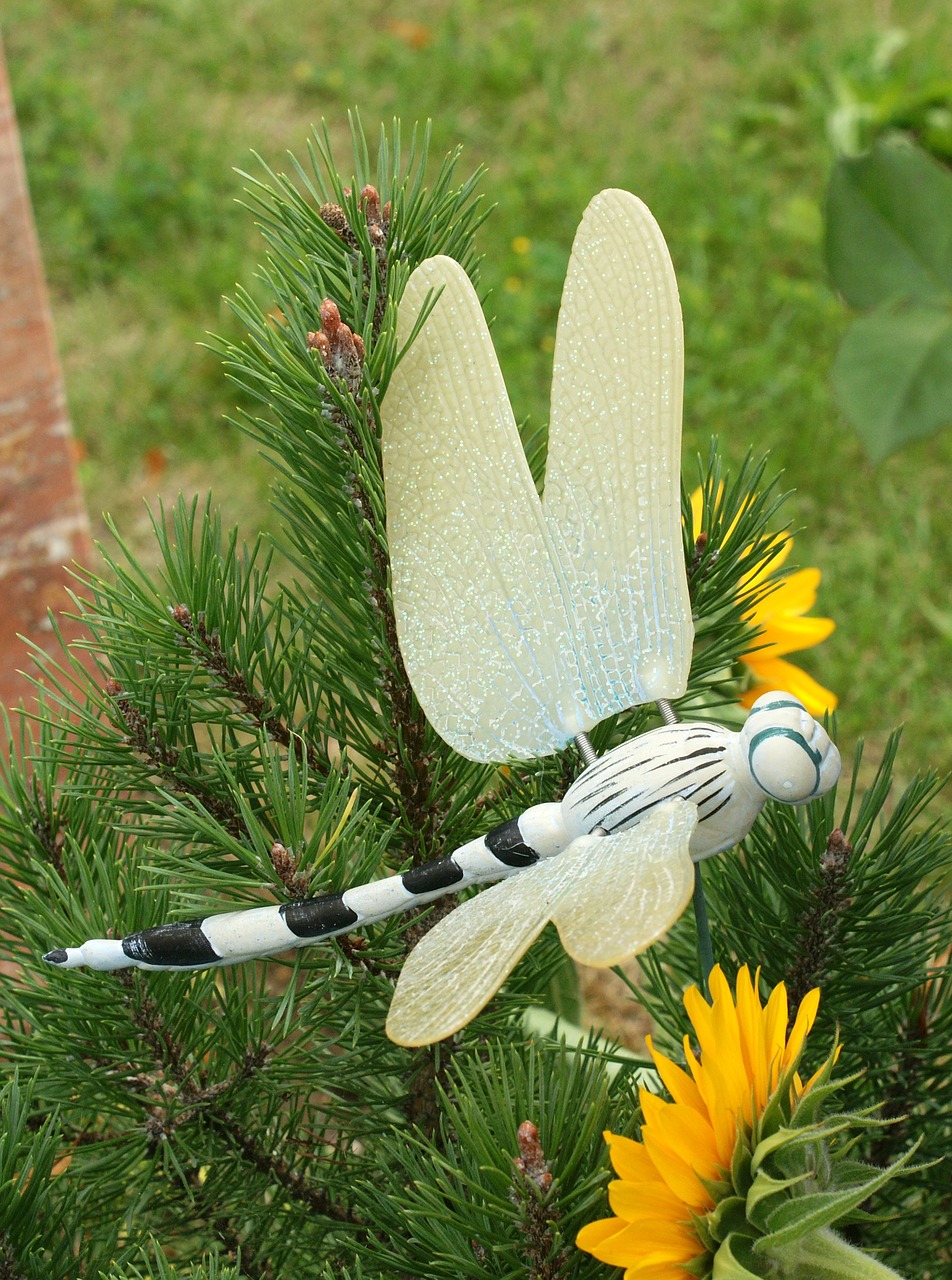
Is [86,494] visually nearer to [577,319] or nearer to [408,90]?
[408,90]

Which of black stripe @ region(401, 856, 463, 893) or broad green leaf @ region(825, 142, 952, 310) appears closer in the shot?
black stripe @ region(401, 856, 463, 893)

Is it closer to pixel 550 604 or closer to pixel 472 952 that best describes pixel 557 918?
pixel 472 952

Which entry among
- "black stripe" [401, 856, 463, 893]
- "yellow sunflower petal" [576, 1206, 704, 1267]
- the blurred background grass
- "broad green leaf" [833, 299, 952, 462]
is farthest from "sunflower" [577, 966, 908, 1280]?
the blurred background grass

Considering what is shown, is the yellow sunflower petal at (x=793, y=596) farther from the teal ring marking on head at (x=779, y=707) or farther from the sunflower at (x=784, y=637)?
the teal ring marking on head at (x=779, y=707)

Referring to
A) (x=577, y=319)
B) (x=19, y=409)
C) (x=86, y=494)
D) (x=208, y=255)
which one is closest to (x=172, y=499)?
(x=86, y=494)

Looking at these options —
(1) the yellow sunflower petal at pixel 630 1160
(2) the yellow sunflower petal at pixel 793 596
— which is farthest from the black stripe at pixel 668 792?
(2) the yellow sunflower petal at pixel 793 596

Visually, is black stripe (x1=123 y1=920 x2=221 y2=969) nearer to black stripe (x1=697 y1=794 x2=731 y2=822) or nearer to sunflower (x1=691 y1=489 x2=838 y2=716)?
black stripe (x1=697 y1=794 x2=731 y2=822)

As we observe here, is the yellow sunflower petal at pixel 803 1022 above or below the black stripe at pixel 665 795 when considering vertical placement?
below
